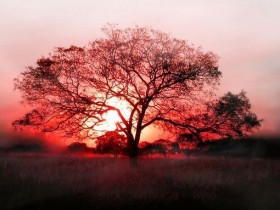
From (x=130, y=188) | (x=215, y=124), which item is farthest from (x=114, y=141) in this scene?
(x=130, y=188)

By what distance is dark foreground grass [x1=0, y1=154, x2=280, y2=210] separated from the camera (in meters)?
17.8

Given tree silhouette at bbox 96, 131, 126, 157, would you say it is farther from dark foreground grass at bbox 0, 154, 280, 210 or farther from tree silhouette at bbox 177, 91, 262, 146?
dark foreground grass at bbox 0, 154, 280, 210

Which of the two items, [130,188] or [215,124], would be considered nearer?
[130,188]

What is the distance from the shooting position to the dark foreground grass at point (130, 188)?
58.5 feet

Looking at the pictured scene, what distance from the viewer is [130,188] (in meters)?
19.6

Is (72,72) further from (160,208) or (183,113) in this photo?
(160,208)

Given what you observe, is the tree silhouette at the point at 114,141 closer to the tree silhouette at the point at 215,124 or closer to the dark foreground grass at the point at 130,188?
the tree silhouette at the point at 215,124

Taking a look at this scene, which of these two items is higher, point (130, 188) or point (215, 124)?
point (215, 124)

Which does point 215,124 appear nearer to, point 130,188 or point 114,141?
point 114,141

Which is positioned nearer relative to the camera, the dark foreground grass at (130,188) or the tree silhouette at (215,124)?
the dark foreground grass at (130,188)

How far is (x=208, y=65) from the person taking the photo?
3284 centimetres

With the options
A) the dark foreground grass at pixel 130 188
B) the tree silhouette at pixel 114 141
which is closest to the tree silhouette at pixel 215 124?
the tree silhouette at pixel 114 141

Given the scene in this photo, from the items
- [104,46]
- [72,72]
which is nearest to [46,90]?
[72,72]

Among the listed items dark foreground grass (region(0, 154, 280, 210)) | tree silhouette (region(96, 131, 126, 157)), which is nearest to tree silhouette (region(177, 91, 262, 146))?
tree silhouette (region(96, 131, 126, 157))
